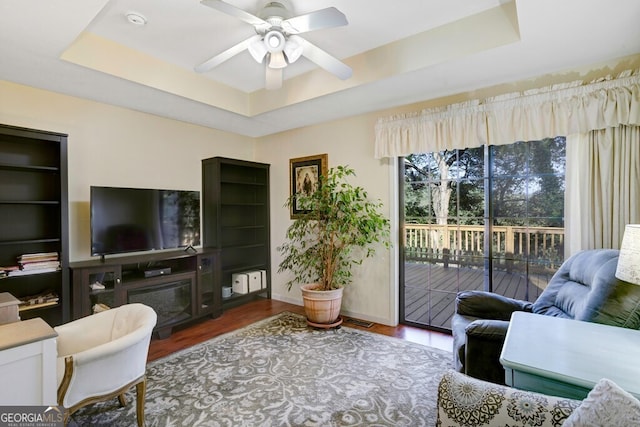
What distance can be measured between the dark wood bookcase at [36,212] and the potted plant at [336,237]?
85.0 inches

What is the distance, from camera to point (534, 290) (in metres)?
2.78

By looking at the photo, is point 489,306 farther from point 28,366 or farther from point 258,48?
point 28,366

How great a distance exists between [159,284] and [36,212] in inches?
48.2

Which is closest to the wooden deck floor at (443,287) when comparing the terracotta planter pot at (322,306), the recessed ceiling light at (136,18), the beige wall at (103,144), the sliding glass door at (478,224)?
the sliding glass door at (478,224)

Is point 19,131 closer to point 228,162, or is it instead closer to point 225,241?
point 228,162

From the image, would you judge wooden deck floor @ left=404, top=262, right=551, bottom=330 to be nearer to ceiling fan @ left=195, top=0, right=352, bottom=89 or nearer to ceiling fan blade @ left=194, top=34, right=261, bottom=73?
ceiling fan @ left=195, top=0, right=352, bottom=89

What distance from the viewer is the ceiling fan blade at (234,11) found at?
160 cm

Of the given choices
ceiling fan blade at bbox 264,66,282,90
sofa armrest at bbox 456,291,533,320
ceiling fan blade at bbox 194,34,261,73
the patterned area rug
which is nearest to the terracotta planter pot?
the patterned area rug

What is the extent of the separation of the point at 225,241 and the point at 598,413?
4.01 m

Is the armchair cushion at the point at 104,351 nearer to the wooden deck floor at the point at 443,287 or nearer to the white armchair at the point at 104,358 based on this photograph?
the white armchair at the point at 104,358

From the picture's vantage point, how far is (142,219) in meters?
3.18

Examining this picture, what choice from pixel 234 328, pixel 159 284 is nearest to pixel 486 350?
pixel 234 328

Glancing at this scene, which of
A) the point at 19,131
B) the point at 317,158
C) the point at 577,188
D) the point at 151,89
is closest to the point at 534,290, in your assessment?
the point at 577,188

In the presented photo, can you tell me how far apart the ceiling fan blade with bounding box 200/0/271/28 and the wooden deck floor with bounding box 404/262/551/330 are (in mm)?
2753
